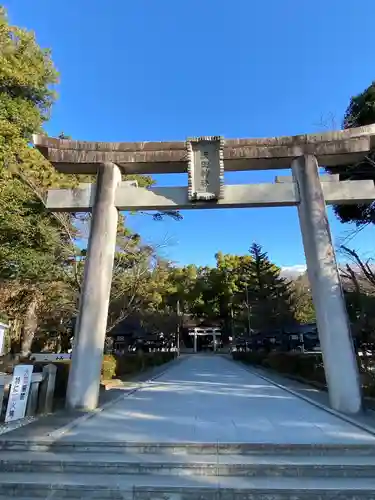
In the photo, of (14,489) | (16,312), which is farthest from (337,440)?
(16,312)

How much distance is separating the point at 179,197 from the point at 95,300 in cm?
318

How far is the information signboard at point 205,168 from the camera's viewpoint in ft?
27.7

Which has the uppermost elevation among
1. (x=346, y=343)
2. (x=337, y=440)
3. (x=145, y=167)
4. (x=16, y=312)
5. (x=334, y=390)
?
(x=145, y=167)

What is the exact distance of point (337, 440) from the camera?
490 cm

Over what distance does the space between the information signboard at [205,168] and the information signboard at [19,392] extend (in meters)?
5.09

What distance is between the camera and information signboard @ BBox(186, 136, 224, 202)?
8.44 meters

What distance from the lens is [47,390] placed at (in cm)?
720

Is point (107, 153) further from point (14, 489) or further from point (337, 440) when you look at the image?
point (337, 440)

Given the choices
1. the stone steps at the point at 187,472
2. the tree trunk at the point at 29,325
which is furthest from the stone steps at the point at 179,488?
the tree trunk at the point at 29,325

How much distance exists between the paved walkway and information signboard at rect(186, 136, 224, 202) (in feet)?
15.7

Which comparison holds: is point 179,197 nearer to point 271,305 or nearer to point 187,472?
point 187,472

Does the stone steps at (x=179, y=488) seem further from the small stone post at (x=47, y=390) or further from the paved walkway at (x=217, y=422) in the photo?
the small stone post at (x=47, y=390)

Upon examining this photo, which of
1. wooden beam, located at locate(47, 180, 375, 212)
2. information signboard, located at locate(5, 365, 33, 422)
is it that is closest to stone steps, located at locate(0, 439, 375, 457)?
information signboard, located at locate(5, 365, 33, 422)

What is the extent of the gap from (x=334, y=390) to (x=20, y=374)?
6134mm
